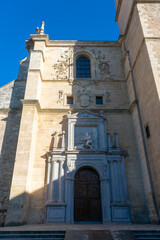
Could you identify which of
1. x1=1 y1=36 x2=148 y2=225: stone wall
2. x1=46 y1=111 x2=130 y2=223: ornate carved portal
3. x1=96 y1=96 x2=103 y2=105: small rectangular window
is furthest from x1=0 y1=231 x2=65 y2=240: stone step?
x1=96 y1=96 x2=103 y2=105: small rectangular window

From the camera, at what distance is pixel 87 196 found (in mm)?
8461

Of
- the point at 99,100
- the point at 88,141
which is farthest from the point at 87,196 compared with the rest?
the point at 99,100

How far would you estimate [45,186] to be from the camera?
8531 millimetres

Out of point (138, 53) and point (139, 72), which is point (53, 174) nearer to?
point (139, 72)

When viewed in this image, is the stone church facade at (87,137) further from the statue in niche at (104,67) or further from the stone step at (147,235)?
the stone step at (147,235)

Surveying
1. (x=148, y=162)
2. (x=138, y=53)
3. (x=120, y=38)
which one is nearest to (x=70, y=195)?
(x=148, y=162)

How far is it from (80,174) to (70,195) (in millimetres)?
1158

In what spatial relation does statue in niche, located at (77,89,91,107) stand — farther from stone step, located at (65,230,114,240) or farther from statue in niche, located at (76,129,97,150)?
stone step, located at (65,230,114,240)

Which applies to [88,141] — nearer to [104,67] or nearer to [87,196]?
[87,196]

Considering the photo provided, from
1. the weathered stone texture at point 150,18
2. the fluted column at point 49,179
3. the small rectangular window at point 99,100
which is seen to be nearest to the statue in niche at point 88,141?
the fluted column at point 49,179

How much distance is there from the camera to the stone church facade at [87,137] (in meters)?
7.95

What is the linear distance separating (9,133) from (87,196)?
5352 millimetres

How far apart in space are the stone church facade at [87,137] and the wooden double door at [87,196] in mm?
41

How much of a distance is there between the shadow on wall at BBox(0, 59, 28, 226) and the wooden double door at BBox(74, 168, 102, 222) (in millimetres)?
3298
